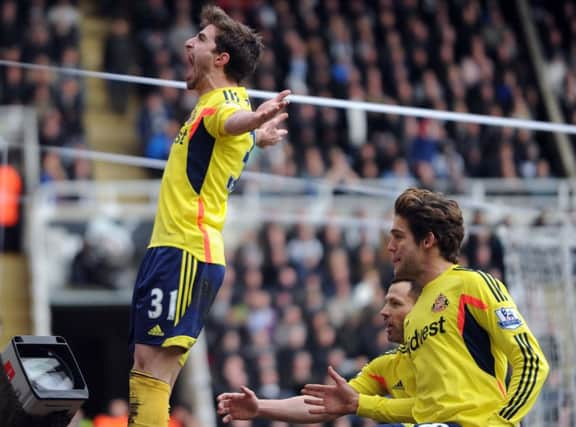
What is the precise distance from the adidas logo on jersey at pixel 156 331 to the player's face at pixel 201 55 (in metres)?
1.20

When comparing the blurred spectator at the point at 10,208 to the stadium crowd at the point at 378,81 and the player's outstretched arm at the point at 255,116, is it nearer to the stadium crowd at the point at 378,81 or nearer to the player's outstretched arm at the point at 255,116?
the stadium crowd at the point at 378,81

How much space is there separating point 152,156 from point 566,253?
25.5ft

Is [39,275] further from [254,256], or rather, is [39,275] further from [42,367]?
[42,367]

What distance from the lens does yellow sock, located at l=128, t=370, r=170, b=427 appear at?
6.54 meters

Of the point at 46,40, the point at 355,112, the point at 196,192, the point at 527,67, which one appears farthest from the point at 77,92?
the point at 196,192

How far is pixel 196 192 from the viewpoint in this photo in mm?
6695

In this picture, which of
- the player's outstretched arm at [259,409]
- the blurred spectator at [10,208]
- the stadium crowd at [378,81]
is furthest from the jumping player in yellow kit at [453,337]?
the stadium crowd at [378,81]

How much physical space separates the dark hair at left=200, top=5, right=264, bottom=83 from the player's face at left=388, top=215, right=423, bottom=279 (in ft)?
3.73

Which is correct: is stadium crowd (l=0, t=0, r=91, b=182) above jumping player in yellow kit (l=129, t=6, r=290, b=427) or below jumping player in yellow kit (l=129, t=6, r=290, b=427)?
above

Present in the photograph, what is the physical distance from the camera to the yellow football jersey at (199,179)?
6660mm

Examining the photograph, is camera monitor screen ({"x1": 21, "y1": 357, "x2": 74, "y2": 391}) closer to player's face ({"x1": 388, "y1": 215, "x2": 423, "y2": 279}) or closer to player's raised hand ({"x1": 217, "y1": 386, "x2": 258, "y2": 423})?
player's raised hand ({"x1": 217, "y1": 386, "x2": 258, "y2": 423})

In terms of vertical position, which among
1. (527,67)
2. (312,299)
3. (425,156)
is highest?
(527,67)

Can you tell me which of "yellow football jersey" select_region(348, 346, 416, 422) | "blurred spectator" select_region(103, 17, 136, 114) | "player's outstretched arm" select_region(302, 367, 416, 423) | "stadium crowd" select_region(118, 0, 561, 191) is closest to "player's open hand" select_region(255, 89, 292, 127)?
"player's outstretched arm" select_region(302, 367, 416, 423)

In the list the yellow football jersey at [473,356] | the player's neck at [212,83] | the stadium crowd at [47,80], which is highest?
the stadium crowd at [47,80]
